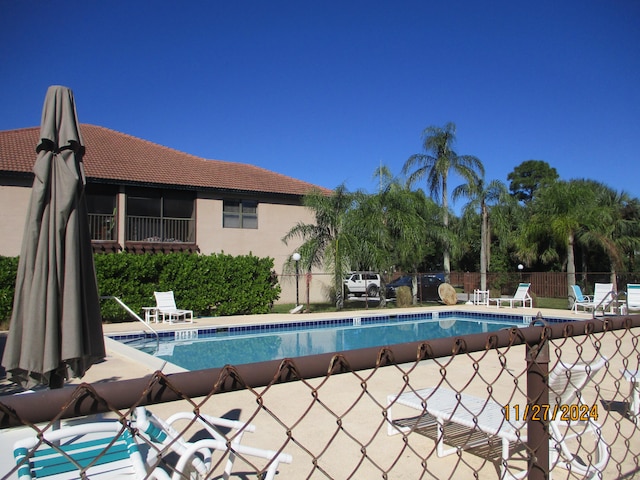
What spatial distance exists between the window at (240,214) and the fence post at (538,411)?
2061cm

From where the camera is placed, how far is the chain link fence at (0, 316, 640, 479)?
1147 millimetres

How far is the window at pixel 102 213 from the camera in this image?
65.3ft

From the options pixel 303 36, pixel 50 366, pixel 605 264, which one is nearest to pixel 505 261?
pixel 605 264

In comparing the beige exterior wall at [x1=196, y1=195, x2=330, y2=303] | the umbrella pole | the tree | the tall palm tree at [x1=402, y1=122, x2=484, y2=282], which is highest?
the tree

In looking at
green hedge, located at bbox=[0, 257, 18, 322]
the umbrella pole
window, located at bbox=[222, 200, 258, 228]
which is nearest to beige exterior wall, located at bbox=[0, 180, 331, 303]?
A: window, located at bbox=[222, 200, 258, 228]

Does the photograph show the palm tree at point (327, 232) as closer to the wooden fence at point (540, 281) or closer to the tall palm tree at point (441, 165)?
the tall palm tree at point (441, 165)

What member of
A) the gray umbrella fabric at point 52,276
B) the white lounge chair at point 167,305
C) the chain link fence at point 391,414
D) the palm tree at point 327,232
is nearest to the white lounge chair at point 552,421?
the chain link fence at point 391,414

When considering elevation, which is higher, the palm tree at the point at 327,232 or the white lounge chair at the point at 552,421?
the palm tree at the point at 327,232

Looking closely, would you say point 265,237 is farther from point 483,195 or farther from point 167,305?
point 483,195

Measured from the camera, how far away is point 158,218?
68.1 feet

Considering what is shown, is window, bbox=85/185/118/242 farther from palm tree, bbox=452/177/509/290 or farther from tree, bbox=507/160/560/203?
tree, bbox=507/160/560/203

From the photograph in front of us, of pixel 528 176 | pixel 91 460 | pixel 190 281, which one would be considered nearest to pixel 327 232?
pixel 190 281

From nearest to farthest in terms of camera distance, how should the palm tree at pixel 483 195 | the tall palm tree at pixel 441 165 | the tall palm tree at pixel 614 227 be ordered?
1. the tall palm tree at pixel 614 227
2. the palm tree at pixel 483 195
3. the tall palm tree at pixel 441 165

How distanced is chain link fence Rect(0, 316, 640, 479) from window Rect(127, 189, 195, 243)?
49.9 ft
